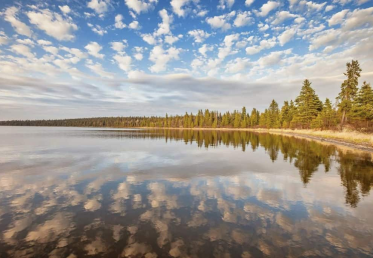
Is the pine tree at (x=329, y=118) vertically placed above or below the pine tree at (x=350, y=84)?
below

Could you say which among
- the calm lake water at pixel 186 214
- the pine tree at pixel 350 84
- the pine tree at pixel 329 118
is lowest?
the calm lake water at pixel 186 214

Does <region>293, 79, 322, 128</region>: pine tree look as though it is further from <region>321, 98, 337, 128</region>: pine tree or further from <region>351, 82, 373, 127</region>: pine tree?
<region>351, 82, 373, 127</region>: pine tree

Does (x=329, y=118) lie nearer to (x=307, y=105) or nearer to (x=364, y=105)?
(x=307, y=105)

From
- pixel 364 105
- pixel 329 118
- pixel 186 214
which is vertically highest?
pixel 364 105

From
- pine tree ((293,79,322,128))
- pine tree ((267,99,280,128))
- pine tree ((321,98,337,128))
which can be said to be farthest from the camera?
pine tree ((267,99,280,128))

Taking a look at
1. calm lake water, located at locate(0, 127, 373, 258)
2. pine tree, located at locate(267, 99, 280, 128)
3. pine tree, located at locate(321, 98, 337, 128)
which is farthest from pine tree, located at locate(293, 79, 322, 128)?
calm lake water, located at locate(0, 127, 373, 258)

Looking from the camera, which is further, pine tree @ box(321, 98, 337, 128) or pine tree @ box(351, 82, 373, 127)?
pine tree @ box(321, 98, 337, 128)

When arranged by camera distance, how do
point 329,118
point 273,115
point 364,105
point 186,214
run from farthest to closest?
point 273,115, point 329,118, point 364,105, point 186,214

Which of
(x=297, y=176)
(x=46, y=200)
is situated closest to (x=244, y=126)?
(x=297, y=176)

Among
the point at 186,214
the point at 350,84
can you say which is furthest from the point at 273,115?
the point at 186,214

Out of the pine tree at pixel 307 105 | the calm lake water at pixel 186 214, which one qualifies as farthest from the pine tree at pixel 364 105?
the calm lake water at pixel 186 214

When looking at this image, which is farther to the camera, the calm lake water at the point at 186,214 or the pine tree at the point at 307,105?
the pine tree at the point at 307,105

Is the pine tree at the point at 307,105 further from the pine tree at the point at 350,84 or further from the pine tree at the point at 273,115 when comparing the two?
the pine tree at the point at 273,115

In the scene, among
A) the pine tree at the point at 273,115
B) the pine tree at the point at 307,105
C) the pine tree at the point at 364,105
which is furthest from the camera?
the pine tree at the point at 273,115
